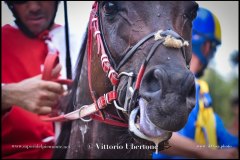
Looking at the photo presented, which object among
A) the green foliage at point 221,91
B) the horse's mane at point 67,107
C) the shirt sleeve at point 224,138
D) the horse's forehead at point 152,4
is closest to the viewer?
the horse's forehead at point 152,4

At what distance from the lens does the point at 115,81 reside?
5.17ft

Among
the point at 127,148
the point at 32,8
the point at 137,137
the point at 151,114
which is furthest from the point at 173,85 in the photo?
the point at 32,8

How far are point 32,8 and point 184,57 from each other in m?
0.96

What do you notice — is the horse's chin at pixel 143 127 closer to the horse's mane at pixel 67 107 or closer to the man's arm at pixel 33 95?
the horse's mane at pixel 67 107

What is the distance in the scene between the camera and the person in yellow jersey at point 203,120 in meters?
2.49

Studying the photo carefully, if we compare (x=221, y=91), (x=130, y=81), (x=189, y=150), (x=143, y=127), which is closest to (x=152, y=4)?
(x=130, y=81)

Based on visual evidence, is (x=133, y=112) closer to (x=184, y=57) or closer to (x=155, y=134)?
(x=155, y=134)

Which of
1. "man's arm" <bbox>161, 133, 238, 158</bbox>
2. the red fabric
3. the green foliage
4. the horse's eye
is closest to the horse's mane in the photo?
the red fabric

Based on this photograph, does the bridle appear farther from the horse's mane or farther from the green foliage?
the green foliage

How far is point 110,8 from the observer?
1639mm

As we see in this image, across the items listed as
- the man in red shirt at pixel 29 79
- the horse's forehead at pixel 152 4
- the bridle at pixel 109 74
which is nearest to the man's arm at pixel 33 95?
the man in red shirt at pixel 29 79

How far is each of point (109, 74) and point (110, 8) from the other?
262mm

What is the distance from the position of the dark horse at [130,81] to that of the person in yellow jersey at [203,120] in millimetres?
767

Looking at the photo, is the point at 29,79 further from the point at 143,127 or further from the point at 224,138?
the point at 224,138
